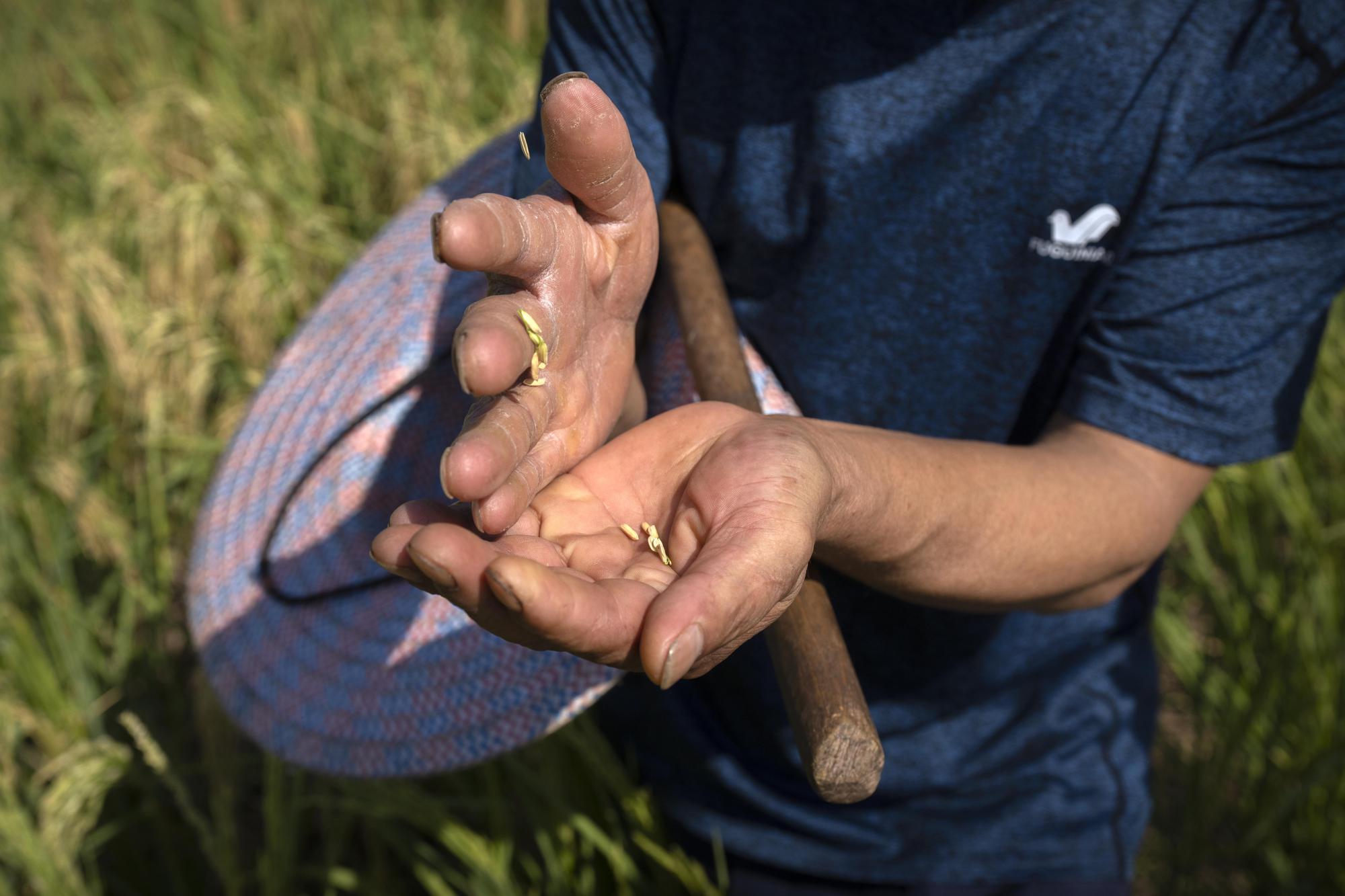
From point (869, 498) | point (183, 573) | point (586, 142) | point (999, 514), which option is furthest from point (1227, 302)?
point (183, 573)

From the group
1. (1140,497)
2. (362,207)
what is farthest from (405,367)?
(362,207)

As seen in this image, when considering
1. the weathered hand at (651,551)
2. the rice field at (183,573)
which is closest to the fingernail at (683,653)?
the weathered hand at (651,551)

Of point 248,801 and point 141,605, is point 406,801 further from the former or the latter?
point 141,605

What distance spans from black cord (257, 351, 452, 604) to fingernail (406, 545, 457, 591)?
0.64 meters

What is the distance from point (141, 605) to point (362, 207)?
1089 mm

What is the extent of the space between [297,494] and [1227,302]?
1.13 metres

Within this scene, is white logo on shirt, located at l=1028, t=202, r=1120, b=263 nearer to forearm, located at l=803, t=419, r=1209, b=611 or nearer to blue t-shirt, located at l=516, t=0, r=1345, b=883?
blue t-shirt, located at l=516, t=0, r=1345, b=883

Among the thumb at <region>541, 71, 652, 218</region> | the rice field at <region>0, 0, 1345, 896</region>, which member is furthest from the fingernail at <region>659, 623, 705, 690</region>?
the rice field at <region>0, 0, 1345, 896</region>

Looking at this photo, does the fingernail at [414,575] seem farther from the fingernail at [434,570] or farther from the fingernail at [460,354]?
the fingernail at [460,354]

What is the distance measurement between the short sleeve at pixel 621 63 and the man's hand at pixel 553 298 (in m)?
0.37

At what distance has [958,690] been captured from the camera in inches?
52.3

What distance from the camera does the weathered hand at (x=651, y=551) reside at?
2.23 ft

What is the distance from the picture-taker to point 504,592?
0.67m

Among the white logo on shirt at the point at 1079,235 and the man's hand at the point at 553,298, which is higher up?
the man's hand at the point at 553,298
